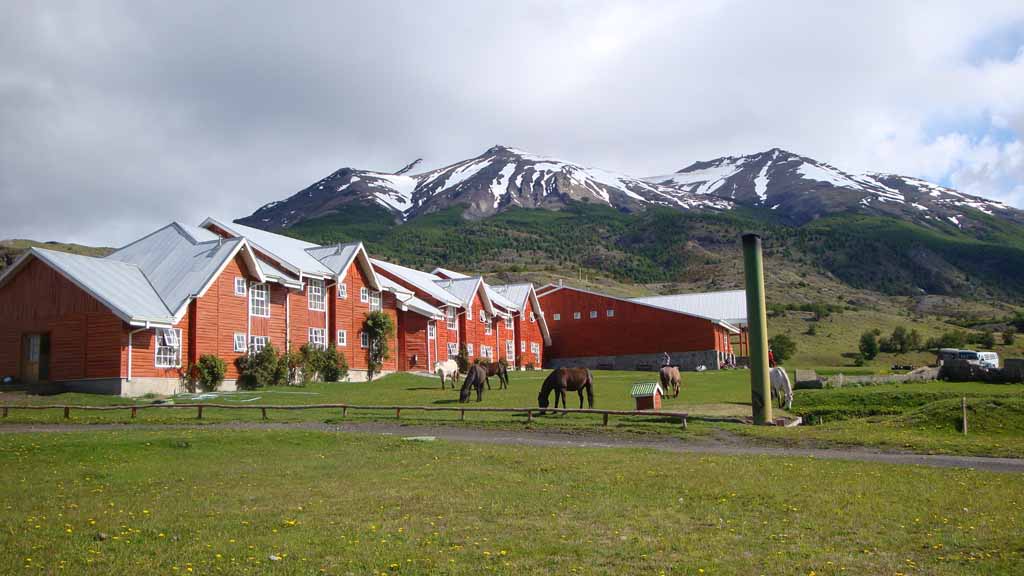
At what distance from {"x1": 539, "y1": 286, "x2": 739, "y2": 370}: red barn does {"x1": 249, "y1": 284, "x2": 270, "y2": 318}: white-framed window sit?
4039cm

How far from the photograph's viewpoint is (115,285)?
136 feet

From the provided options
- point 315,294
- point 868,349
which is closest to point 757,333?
point 315,294

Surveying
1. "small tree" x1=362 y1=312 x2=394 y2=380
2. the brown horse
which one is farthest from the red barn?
the brown horse

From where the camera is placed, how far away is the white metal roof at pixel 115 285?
128 ft

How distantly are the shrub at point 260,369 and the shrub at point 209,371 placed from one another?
2109 mm

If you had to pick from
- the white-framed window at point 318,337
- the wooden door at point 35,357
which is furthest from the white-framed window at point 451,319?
the wooden door at point 35,357

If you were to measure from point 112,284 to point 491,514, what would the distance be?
3422 cm

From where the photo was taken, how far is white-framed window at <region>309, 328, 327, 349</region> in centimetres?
5138

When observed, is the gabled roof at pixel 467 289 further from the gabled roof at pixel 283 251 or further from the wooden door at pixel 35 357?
the wooden door at pixel 35 357

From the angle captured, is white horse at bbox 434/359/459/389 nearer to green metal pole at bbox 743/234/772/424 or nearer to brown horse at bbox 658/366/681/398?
brown horse at bbox 658/366/681/398

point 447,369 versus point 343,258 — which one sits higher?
point 343,258

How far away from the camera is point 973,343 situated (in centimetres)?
9231

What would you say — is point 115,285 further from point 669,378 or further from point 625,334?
point 625,334

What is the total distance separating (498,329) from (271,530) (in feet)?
208
